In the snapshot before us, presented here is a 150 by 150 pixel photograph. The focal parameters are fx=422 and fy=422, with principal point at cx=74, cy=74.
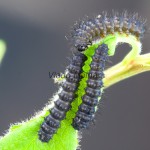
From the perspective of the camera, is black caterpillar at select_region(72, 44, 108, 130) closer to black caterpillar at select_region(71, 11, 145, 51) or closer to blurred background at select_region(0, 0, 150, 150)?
black caterpillar at select_region(71, 11, 145, 51)

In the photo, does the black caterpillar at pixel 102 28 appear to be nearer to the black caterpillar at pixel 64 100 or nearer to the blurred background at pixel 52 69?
the black caterpillar at pixel 64 100

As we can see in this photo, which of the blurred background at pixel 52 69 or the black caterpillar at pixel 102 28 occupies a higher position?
the blurred background at pixel 52 69

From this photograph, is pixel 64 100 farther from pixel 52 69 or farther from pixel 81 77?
pixel 52 69

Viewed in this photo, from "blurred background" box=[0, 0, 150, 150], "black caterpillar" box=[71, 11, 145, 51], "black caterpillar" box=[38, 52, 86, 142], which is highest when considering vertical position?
"blurred background" box=[0, 0, 150, 150]

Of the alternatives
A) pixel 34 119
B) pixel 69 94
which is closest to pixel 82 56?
pixel 69 94

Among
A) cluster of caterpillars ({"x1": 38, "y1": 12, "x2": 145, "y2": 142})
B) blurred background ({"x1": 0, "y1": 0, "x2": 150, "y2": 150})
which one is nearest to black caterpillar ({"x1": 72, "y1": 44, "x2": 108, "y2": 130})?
cluster of caterpillars ({"x1": 38, "y1": 12, "x2": 145, "y2": 142})

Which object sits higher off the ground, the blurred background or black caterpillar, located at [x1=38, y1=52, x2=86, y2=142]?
the blurred background

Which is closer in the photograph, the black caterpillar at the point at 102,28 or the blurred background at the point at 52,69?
the black caterpillar at the point at 102,28

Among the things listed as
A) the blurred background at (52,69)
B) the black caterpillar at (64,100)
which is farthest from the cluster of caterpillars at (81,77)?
the blurred background at (52,69)
